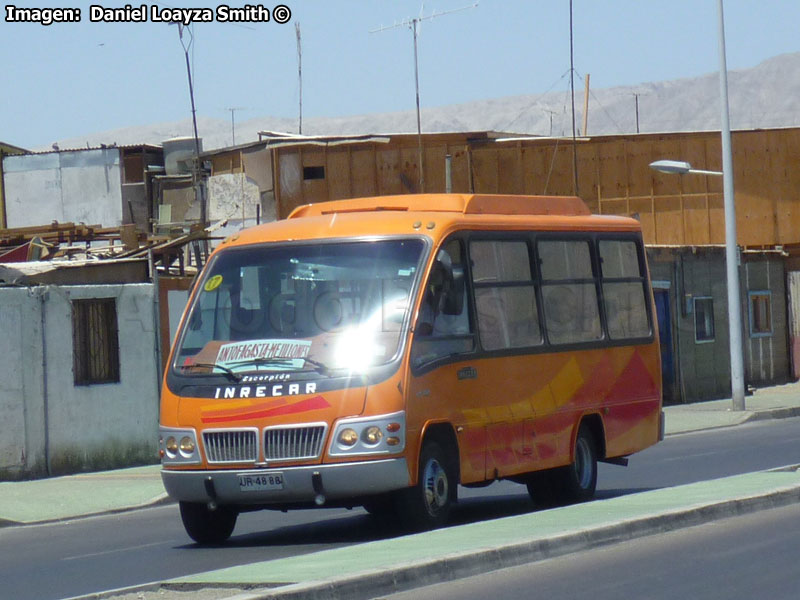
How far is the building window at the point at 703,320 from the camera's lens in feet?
111

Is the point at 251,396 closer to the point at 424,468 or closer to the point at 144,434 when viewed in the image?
the point at 424,468

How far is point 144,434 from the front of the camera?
2147cm

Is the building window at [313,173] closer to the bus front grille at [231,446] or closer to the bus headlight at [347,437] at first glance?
the bus front grille at [231,446]

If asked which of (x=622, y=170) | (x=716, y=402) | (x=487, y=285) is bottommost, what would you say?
(x=716, y=402)

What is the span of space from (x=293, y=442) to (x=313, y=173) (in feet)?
92.9

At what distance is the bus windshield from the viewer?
38.0ft

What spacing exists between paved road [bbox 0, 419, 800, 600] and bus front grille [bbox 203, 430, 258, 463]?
76 cm

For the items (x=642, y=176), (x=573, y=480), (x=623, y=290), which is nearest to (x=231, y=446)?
(x=573, y=480)

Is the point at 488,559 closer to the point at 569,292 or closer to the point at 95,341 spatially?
the point at 569,292

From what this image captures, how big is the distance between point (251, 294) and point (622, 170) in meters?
30.7

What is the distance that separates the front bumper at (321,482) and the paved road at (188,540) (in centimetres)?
46

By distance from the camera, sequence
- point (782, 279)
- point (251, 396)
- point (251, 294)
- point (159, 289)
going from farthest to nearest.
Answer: point (782, 279), point (159, 289), point (251, 294), point (251, 396)

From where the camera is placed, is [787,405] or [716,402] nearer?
[787,405]

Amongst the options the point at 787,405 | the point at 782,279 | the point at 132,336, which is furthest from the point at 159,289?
the point at 782,279
